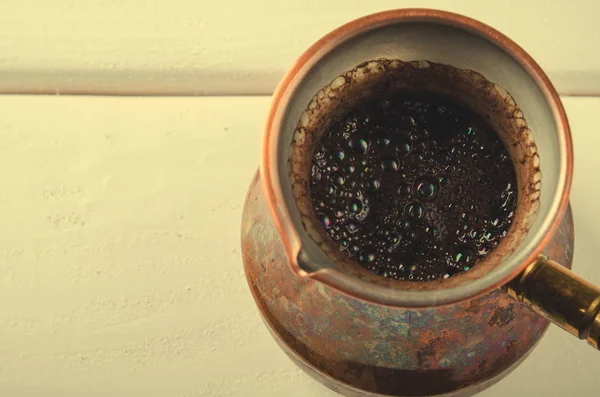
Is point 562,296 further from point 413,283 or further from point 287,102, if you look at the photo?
point 287,102

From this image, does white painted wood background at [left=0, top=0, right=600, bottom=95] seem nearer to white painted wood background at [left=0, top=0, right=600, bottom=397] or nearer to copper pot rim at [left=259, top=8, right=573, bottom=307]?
white painted wood background at [left=0, top=0, right=600, bottom=397]

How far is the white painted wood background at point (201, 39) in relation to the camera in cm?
83

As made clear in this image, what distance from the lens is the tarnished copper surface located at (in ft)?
1.67

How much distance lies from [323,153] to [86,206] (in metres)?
0.39

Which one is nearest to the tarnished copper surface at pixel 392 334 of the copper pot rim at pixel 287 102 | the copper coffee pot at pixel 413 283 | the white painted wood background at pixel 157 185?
the copper coffee pot at pixel 413 283

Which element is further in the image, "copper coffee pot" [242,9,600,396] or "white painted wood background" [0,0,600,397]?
"white painted wood background" [0,0,600,397]

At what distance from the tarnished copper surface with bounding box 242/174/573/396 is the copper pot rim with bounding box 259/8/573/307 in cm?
11

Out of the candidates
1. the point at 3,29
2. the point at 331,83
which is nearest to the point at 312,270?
the point at 331,83

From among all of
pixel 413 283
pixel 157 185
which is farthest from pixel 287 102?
pixel 157 185

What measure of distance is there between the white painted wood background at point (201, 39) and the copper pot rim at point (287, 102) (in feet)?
1.36

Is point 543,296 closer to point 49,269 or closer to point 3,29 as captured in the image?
point 49,269

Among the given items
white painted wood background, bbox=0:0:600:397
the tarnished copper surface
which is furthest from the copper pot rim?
white painted wood background, bbox=0:0:600:397

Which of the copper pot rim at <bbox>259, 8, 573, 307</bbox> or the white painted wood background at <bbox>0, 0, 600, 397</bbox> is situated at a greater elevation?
the copper pot rim at <bbox>259, 8, 573, 307</bbox>

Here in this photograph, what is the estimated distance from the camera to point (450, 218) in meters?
0.53
